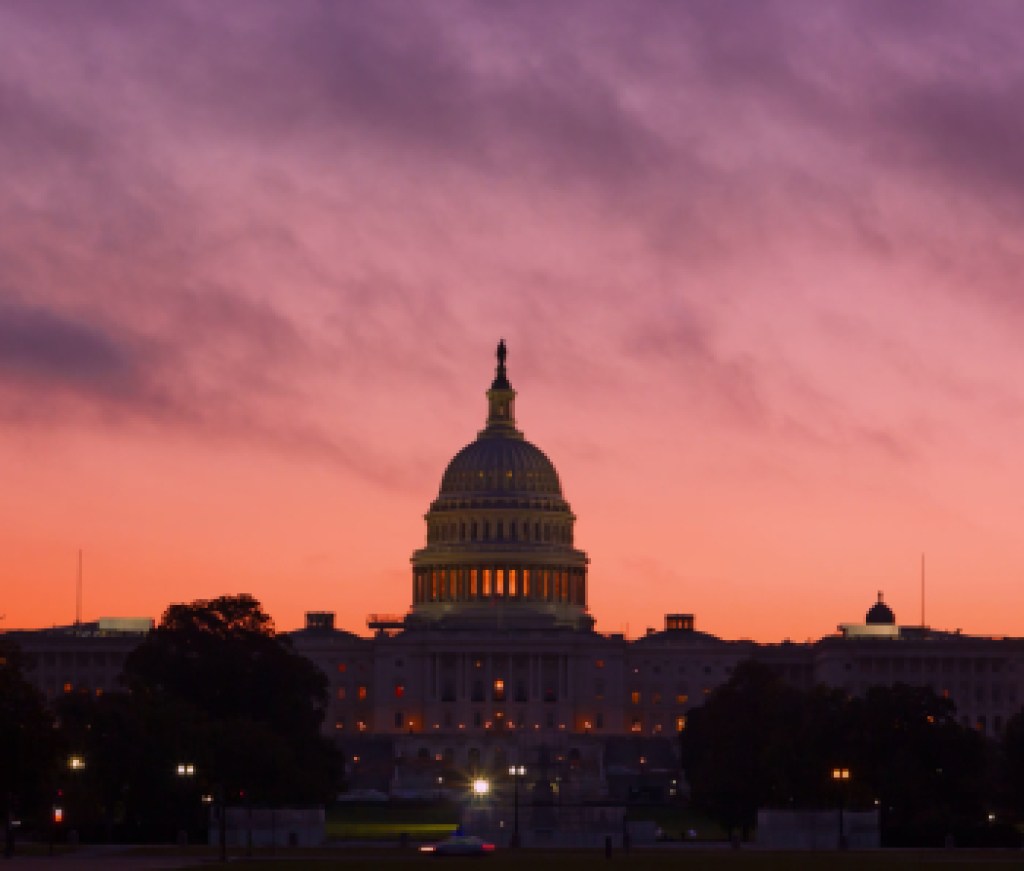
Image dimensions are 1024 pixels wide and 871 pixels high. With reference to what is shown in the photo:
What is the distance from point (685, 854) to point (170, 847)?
27168mm

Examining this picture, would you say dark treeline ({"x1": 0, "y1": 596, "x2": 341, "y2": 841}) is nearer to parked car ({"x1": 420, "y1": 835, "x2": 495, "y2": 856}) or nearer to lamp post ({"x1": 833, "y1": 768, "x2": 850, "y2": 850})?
parked car ({"x1": 420, "y1": 835, "x2": 495, "y2": 856})

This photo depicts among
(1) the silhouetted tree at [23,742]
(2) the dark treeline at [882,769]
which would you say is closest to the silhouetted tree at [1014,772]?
(2) the dark treeline at [882,769]

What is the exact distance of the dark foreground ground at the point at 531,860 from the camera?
133875 millimetres

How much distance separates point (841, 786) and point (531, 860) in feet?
105

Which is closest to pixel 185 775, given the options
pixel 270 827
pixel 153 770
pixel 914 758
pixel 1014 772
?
pixel 153 770

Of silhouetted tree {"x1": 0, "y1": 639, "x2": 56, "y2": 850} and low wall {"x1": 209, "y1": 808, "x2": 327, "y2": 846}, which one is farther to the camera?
low wall {"x1": 209, "y1": 808, "x2": 327, "y2": 846}

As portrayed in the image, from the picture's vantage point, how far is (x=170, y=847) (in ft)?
531

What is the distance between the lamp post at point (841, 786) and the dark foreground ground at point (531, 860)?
16.8 ft

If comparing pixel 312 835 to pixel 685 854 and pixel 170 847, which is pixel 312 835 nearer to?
pixel 170 847

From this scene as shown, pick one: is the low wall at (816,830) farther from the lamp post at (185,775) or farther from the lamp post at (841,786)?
the lamp post at (185,775)

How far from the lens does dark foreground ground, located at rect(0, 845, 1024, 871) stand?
13388 cm

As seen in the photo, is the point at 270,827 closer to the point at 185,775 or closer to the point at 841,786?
the point at 185,775

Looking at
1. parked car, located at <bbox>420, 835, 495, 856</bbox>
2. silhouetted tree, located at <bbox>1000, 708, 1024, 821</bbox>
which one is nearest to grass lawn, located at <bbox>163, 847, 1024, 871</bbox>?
parked car, located at <bbox>420, 835, 495, 856</bbox>

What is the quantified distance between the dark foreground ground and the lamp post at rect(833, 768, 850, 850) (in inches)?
201
